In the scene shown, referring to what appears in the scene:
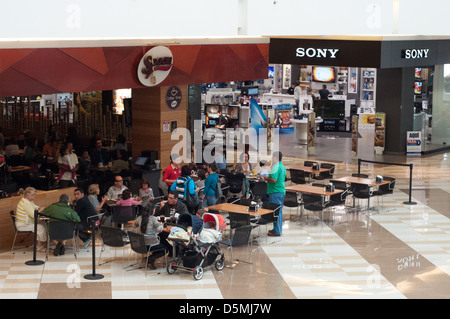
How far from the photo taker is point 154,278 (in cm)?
958

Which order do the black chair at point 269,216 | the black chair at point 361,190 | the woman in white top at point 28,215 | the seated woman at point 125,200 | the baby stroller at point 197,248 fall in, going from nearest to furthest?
the baby stroller at point 197,248 < the woman in white top at point 28,215 < the seated woman at point 125,200 < the black chair at point 269,216 < the black chair at point 361,190

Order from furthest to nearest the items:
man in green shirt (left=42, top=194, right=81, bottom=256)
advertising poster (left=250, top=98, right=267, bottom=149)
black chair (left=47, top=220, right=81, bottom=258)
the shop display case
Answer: the shop display case < advertising poster (left=250, top=98, right=267, bottom=149) < man in green shirt (left=42, top=194, right=81, bottom=256) < black chair (left=47, top=220, right=81, bottom=258)

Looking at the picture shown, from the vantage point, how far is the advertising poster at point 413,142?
2153 centimetres

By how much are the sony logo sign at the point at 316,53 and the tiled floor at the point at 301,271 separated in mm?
5857

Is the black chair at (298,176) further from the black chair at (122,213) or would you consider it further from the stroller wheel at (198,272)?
the stroller wheel at (198,272)

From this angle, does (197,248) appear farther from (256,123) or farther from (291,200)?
(256,123)

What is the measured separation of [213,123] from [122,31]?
24926 millimetres

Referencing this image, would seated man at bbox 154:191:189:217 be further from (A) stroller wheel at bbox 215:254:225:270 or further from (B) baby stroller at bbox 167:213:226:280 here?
(A) stroller wheel at bbox 215:254:225:270

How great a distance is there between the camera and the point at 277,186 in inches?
474

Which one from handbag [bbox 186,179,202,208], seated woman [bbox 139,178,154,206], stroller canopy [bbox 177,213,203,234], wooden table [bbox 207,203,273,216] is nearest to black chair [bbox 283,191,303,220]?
wooden table [bbox 207,203,273,216]

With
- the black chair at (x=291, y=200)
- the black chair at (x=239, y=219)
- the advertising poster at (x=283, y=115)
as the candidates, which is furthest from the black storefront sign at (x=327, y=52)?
the advertising poster at (x=283, y=115)

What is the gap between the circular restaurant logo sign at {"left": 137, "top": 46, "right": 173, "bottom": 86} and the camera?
13.5 meters

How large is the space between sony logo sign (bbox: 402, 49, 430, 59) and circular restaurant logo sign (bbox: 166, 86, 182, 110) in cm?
647

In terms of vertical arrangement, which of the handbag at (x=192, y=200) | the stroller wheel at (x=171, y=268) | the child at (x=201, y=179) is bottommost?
the stroller wheel at (x=171, y=268)
